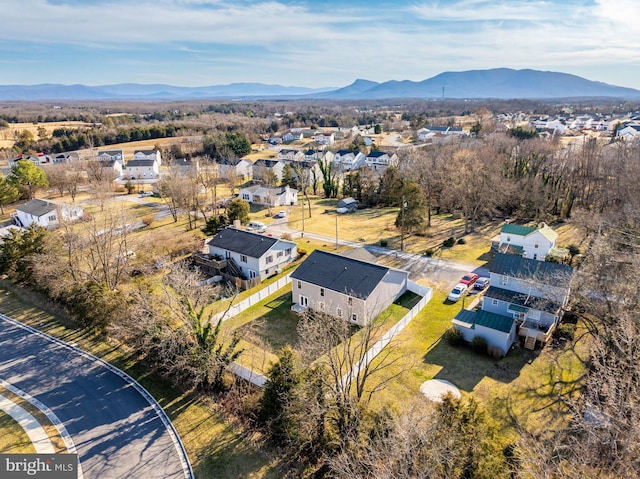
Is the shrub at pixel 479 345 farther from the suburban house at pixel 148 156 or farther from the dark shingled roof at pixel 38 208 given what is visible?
the suburban house at pixel 148 156

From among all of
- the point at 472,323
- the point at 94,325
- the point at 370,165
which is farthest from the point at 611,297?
the point at 370,165

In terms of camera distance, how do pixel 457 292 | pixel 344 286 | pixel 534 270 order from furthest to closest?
pixel 457 292 → pixel 344 286 → pixel 534 270

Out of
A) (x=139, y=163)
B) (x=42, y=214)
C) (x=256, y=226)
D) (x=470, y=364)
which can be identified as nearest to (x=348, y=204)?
(x=256, y=226)

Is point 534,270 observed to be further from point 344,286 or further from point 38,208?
point 38,208

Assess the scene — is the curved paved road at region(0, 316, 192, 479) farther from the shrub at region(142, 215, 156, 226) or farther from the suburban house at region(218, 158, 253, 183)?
the suburban house at region(218, 158, 253, 183)

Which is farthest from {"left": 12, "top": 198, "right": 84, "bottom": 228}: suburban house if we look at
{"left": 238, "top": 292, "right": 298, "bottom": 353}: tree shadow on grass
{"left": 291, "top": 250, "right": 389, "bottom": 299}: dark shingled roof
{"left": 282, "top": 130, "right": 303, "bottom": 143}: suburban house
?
{"left": 282, "top": 130, "right": 303, "bottom": 143}: suburban house

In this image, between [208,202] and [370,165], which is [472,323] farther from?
[370,165]
